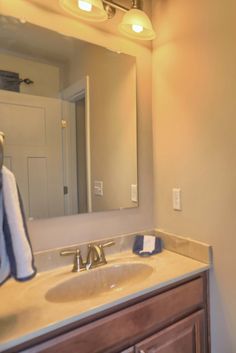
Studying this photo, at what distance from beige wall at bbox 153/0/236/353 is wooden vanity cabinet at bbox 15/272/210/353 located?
12 centimetres

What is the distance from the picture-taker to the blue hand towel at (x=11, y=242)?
75 cm

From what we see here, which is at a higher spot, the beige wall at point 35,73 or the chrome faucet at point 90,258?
the beige wall at point 35,73

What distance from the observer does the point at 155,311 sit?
1.04 meters

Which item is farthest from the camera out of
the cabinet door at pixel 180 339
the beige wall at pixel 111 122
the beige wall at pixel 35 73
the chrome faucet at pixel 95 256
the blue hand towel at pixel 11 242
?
the beige wall at pixel 111 122

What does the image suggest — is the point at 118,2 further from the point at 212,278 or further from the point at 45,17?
the point at 212,278

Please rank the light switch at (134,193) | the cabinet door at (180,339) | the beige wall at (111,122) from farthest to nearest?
the light switch at (134,193), the beige wall at (111,122), the cabinet door at (180,339)

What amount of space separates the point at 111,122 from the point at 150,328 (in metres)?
1.04

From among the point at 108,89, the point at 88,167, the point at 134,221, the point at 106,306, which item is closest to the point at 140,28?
the point at 108,89

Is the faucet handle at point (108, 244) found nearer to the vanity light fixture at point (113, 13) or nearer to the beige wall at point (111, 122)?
the beige wall at point (111, 122)

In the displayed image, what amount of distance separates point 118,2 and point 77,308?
150cm

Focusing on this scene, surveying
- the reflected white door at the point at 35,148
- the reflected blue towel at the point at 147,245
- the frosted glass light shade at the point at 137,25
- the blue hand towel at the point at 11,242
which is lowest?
the reflected blue towel at the point at 147,245

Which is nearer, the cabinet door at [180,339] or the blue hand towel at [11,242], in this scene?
the blue hand towel at [11,242]

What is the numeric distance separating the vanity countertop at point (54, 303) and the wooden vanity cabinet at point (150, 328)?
0.14ft

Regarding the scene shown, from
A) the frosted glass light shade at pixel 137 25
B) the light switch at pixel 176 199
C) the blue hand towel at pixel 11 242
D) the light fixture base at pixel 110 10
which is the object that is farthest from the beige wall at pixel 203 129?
the blue hand towel at pixel 11 242
